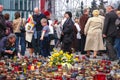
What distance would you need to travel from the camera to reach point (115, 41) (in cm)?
1600

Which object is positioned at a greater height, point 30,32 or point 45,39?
point 30,32

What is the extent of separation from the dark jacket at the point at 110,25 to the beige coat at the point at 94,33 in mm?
944

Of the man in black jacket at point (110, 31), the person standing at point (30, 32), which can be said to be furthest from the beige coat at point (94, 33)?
the person standing at point (30, 32)

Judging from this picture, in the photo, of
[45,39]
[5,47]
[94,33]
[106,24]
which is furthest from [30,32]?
[5,47]

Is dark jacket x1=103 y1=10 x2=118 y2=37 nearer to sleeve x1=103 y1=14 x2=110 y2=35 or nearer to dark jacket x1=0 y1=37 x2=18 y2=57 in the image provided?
sleeve x1=103 y1=14 x2=110 y2=35

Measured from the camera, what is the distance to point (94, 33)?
16.8 meters

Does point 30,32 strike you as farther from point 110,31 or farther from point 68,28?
point 110,31

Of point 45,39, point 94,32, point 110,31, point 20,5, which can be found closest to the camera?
point 110,31

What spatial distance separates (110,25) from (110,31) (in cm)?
20

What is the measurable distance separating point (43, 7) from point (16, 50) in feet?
92.1

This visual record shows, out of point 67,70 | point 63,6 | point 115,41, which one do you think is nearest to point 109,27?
point 115,41

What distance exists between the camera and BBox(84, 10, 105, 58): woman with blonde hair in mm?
16688

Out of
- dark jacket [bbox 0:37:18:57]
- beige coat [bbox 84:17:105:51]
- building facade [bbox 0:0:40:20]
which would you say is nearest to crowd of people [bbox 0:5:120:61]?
beige coat [bbox 84:17:105:51]

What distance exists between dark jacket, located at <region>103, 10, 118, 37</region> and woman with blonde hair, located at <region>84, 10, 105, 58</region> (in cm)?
94
